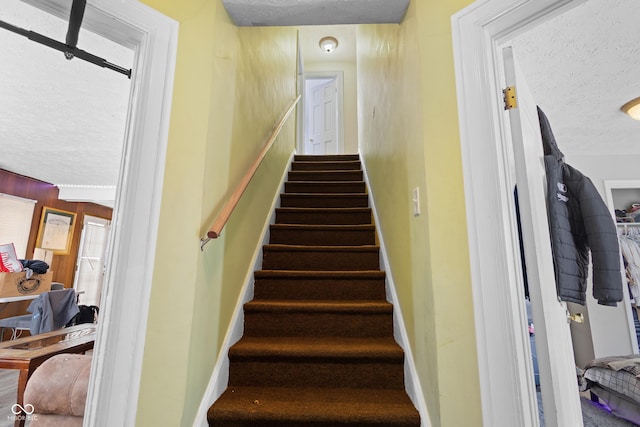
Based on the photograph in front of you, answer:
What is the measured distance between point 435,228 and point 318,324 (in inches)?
36.9

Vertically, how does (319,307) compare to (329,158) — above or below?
below

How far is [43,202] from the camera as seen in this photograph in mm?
4906

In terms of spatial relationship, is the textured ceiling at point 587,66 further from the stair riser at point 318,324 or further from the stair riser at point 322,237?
the stair riser at point 318,324

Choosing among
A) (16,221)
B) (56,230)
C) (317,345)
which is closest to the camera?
(317,345)

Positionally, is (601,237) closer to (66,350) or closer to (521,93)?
(521,93)

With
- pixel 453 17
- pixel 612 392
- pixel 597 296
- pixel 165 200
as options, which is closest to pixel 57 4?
pixel 165 200

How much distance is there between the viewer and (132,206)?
3.56 feet

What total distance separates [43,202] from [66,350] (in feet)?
13.0

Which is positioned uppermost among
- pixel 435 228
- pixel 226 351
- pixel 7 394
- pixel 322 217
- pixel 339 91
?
pixel 339 91

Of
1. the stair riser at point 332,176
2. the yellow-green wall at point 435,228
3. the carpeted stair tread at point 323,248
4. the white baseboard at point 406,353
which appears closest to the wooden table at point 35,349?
the carpeted stair tread at point 323,248

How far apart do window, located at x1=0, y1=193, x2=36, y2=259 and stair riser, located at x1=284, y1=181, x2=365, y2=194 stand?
418 cm

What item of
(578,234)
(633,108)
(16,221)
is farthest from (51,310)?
(633,108)

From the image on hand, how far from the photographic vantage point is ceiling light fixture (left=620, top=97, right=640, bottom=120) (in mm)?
2213

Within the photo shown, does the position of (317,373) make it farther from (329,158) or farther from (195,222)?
(329,158)
